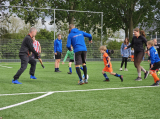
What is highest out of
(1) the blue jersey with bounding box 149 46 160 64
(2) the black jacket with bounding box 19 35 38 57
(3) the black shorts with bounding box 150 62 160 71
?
(2) the black jacket with bounding box 19 35 38 57

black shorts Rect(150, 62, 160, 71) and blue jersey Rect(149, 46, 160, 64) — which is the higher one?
blue jersey Rect(149, 46, 160, 64)

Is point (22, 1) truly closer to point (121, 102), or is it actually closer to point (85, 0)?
point (85, 0)

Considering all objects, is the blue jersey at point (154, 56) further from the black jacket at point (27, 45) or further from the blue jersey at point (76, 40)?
the black jacket at point (27, 45)

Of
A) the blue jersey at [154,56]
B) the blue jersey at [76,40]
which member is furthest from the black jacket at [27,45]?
the blue jersey at [154,56]

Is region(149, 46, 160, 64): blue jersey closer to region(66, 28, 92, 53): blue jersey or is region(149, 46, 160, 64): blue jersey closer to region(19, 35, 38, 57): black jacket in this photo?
region(66, 28, 92, 53): blue jersey

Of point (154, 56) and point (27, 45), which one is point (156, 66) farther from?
point (27, 45)

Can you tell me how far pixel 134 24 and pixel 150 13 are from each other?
297 centimetres

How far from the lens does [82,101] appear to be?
4828 millimetres

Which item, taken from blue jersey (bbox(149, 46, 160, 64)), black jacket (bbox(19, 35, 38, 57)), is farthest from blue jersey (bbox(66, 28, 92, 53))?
A: blue jersey (bbox(149, 46, 160, 64))

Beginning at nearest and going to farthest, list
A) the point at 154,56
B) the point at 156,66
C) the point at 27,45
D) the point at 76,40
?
the point at 156,66 < the point at 154,56 < the point at 76,40 < the point at 27,45

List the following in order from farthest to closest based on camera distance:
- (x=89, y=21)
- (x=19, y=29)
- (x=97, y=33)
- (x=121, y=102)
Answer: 1. (x=89, y=21)
2. (x=97, y=33)
3. (x=19, y=29)
4. (x=121, y=102)

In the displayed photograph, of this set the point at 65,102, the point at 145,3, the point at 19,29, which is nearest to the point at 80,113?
the point at 65,102

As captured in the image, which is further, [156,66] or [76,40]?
[76,40]

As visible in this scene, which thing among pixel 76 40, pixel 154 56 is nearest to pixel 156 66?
pixel 154 56
